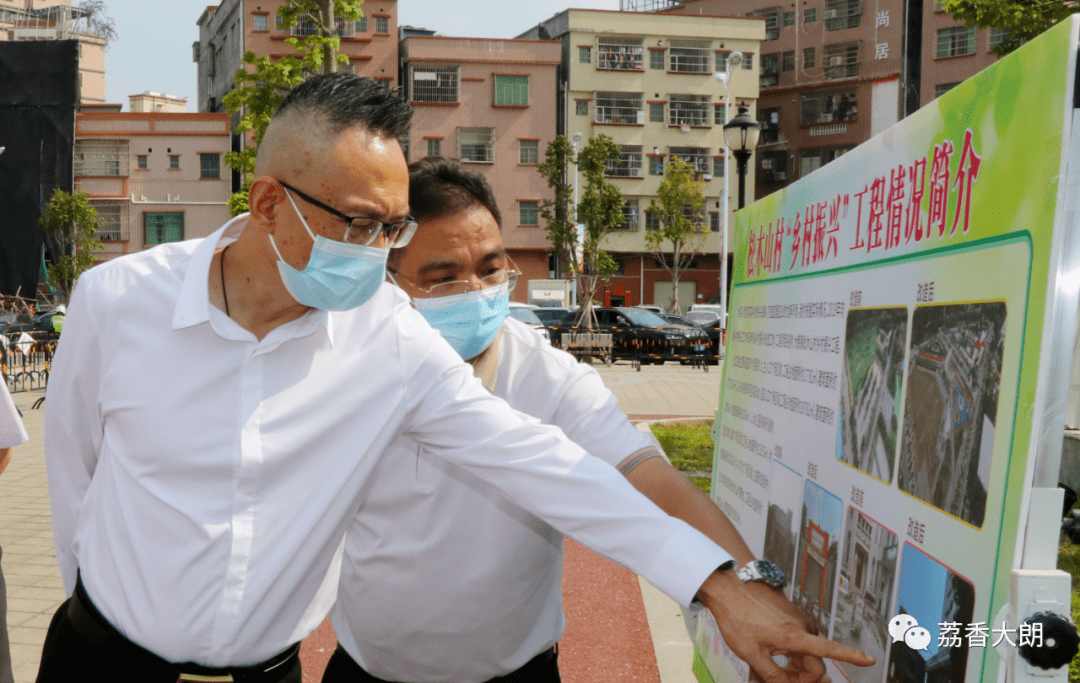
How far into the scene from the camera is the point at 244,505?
1794 mm

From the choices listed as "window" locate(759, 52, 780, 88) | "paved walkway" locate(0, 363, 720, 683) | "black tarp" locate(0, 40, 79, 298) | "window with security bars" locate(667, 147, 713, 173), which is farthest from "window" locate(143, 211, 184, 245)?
"paved walkway" locate(0, 363, 720, 683)

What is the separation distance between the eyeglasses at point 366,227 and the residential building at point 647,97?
42.0 m

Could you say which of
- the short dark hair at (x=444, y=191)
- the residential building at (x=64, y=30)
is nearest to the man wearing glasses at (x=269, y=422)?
the short dark hair at (x=444, y=191)

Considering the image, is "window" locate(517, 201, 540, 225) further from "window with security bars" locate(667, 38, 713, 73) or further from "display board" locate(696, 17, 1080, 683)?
"display board" locate(696, 17, 1080, 683)

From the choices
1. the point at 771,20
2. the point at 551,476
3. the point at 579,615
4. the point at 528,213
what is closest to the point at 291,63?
the point at 579,615

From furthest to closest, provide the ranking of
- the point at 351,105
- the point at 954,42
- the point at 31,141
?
the point at 954,42 → the point at 31,141 → the point at 351,105

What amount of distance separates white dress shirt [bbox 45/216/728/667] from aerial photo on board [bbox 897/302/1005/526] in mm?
420

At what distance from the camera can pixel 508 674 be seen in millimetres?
2074

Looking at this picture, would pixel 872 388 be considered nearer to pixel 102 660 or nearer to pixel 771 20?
pixel 102 660

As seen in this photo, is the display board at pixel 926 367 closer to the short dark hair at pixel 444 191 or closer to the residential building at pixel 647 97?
the short dark hair at pixel 444 191

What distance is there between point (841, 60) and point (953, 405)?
4997 cm

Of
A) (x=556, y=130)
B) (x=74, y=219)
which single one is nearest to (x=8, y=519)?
(x=74, y=219)

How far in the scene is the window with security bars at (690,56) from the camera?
44.8 meters

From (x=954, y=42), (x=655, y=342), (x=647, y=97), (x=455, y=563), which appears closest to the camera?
(x=455, y=563)
